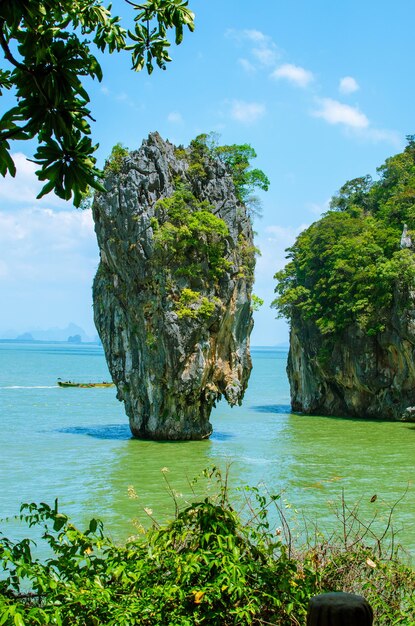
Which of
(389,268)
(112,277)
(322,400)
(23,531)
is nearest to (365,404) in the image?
(322,400)

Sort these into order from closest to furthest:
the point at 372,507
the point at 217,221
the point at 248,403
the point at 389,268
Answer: the point at 372,507
the point at 217,221
the point at 389,268
the point at 248,403

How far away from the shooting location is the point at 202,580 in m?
4.24

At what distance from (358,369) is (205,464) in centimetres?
1617

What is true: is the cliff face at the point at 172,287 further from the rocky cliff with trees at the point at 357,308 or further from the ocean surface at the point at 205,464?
the rocky cliff with trees at the point at 357,308

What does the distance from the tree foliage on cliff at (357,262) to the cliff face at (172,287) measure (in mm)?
8600

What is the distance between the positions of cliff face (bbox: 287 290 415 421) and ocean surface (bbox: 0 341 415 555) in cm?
160

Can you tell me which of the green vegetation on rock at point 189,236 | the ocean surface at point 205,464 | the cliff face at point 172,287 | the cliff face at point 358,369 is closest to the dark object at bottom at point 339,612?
the ocean surface at point 205,464

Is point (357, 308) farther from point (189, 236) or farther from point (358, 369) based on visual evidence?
point (189, 236)

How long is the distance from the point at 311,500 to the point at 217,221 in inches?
493

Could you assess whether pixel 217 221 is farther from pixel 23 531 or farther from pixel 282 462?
pixel 23 531

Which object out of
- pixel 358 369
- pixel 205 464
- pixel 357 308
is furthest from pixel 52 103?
pixel 358 369

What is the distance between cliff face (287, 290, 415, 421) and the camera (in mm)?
32156

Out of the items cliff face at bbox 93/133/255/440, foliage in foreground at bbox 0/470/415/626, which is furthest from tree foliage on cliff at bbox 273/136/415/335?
foliage in foreground at bbox 0/470/415/626

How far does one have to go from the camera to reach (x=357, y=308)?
111 ft
